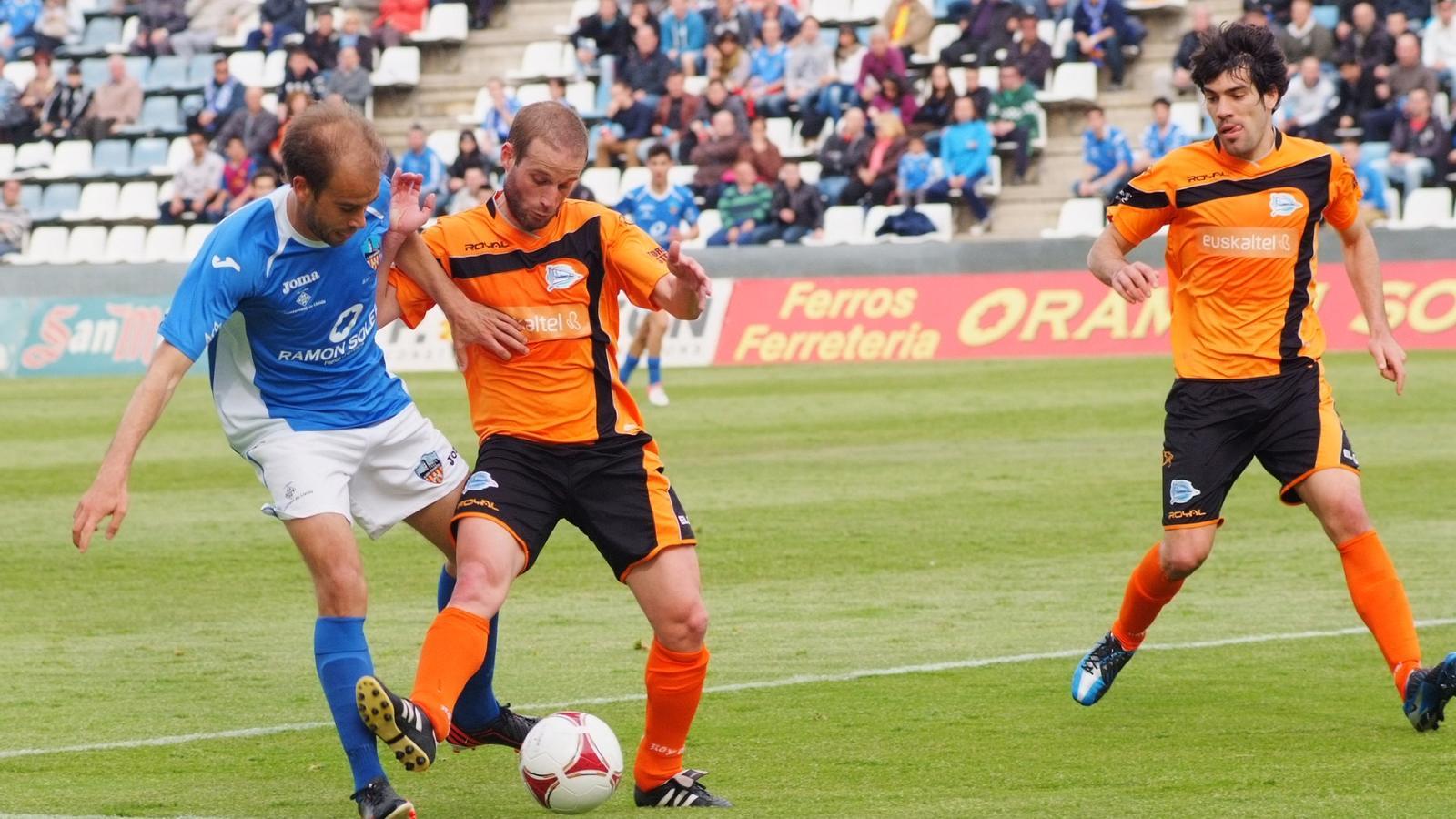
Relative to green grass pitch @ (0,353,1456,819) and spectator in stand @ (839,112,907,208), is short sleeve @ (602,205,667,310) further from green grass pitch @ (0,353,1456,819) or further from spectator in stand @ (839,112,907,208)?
spectator in stand @ (839,112,907,208)

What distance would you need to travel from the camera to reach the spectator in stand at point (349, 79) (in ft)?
94.7

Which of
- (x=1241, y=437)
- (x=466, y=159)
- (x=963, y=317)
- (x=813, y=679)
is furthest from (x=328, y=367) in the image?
(x=466, y=159)

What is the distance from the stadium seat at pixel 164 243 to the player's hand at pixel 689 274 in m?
22.4

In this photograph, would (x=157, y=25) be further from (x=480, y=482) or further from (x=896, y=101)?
(x=480, y=482)

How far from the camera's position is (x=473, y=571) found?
5340 millimetres

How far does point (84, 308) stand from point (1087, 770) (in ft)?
66.7

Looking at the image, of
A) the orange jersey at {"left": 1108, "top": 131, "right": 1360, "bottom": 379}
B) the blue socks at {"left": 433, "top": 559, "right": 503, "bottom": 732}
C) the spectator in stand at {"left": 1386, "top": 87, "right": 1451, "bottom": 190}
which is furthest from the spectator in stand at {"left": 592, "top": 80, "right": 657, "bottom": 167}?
the blue socks at {"left": 433, "top": 559, "right": 503, "bottom": 732}

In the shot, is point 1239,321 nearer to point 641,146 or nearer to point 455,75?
point 641,146

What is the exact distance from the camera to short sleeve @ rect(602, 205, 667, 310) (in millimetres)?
5719

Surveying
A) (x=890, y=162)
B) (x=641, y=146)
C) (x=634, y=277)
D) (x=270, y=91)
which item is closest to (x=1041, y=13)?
(x=890, y=162)

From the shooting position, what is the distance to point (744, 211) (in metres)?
24.0

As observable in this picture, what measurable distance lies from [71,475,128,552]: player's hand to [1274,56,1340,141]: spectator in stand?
19.5m

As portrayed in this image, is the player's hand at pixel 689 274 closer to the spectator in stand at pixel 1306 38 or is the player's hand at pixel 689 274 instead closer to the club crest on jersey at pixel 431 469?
the club crest on jersey at pixel 431 469

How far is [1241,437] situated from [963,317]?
584 inches
